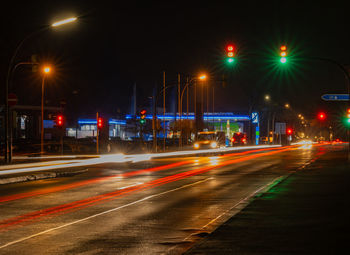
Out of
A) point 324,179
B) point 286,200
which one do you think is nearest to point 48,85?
point 324,179

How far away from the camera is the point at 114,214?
11.8 metres

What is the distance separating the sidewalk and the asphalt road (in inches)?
19.7

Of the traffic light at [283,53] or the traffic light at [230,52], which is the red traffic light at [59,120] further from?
the traffic light at [283,53]

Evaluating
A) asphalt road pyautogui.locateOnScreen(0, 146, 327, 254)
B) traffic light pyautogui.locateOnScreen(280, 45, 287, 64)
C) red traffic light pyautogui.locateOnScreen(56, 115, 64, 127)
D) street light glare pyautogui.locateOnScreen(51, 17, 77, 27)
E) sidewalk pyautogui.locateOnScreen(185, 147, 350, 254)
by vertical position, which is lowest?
asphalt road pyautogui.locateOnScreen(0, 146, 327, 254)

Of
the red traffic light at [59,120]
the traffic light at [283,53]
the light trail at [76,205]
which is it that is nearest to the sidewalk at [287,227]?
the light trail at [76,205]

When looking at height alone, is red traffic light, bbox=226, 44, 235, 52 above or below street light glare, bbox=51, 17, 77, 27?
below

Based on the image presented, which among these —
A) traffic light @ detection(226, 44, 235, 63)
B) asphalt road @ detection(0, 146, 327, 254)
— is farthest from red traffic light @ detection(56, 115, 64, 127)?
asphalt road @ detection(0, 146, 327, 254)

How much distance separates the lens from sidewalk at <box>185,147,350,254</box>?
7.50 metres

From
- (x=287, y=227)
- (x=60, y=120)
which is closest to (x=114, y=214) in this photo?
(x=287, y=227)

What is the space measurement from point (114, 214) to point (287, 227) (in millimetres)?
4221

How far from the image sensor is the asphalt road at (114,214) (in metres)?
8.41

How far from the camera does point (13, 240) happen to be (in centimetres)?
875

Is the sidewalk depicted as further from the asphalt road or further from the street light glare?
the street light glare

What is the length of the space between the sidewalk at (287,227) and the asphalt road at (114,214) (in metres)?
0.50
